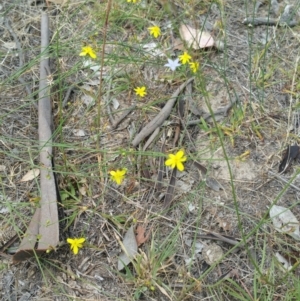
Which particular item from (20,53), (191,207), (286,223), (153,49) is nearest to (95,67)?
(153,49)

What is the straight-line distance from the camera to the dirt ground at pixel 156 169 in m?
1.92

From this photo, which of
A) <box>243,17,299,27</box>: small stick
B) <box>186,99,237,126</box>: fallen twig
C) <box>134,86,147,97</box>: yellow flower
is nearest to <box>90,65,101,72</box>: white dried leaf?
<box>134,86,147,97</box>: yellow flower

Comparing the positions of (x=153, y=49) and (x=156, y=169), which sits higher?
(x=153, y=49)

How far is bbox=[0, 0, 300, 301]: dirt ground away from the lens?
75.4 inches

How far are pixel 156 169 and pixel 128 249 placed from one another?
1.27 ft

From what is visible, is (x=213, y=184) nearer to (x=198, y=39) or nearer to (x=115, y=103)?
(x=115, y=103)

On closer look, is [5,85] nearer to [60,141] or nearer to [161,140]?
[60,141]

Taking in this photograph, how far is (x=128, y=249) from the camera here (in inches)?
77.2

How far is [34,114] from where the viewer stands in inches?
94.1

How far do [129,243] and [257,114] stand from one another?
0.86 m

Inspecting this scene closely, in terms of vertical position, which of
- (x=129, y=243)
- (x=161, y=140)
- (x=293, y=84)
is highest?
(x=293, y=84)

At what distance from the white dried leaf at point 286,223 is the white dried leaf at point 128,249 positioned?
554 mm

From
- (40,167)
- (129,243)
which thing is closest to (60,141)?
(40,167)

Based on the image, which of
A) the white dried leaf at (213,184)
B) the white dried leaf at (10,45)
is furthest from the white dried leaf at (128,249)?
the white dried leaf at (10,45)
